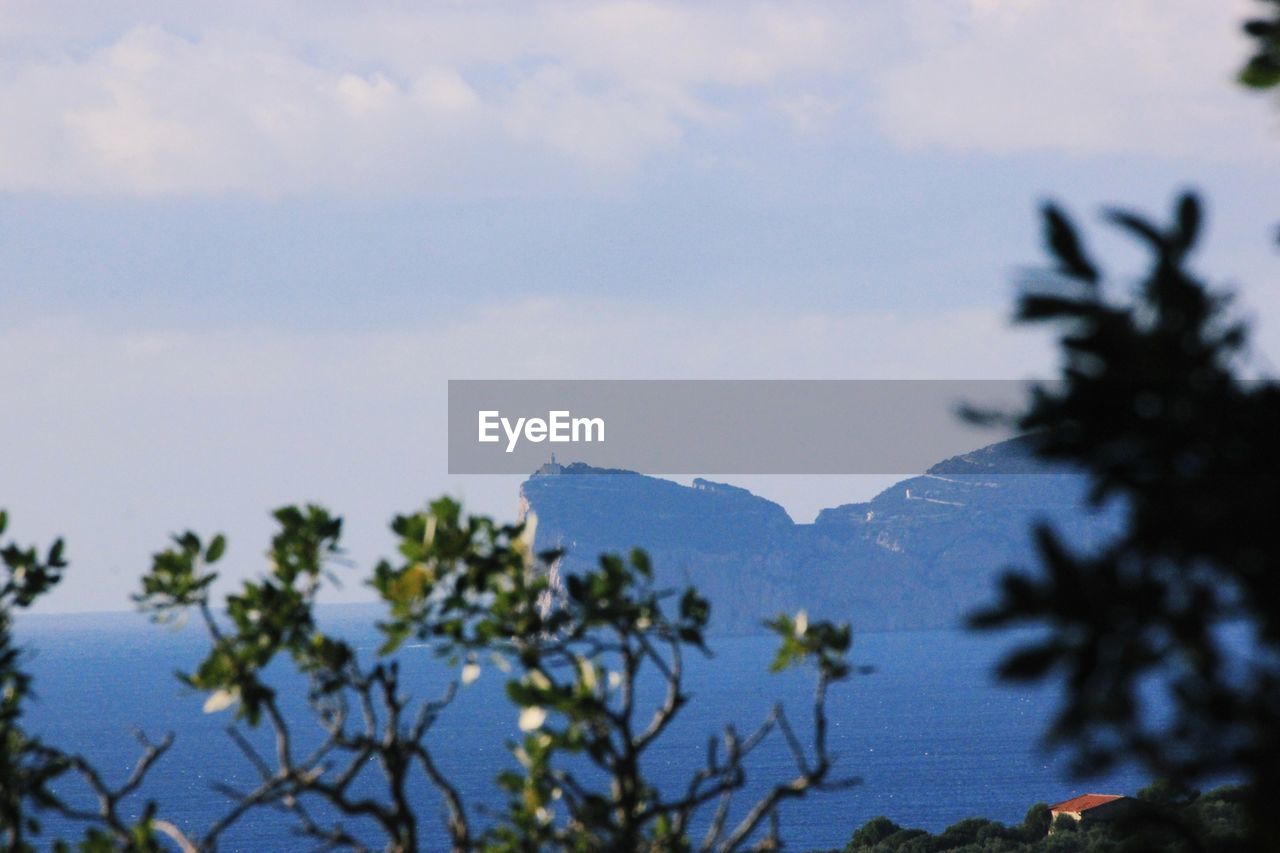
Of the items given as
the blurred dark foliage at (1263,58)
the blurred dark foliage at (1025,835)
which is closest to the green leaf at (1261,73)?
the blurred dark foliage at (1263,58)

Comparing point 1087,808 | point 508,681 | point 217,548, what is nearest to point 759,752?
point 1087,808

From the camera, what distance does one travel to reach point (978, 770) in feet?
371

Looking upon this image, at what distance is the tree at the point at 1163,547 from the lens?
2615 mm

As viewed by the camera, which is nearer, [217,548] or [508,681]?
[508,681]

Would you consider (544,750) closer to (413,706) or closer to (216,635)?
(216,635)

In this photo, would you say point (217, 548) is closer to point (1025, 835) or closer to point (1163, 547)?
point (1163, 547)

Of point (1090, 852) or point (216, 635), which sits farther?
point (1090, 852)

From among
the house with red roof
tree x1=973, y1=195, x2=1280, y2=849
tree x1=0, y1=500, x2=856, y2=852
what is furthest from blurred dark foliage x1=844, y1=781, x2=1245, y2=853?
tree x1=973, y1=195, x2=1280, y2=849

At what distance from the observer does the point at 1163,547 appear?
8.81ft

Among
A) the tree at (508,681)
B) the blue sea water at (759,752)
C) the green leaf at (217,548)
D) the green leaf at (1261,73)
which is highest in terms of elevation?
the green leaf at (1261,73)

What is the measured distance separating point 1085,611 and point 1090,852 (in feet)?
158

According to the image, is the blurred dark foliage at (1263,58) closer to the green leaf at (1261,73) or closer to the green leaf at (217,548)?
the green leaf at (1261,73)

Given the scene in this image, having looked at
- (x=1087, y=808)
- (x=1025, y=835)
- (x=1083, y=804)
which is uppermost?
(x=1087, y=808)

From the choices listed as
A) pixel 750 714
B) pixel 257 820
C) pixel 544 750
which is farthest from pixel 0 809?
pixel 750 714
